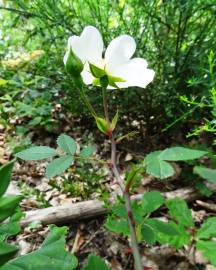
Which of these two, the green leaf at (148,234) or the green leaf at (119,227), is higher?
the green leaf at (119,227)

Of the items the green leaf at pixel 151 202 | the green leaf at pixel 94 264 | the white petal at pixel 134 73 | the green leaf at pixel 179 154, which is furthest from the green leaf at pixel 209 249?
the white petal at pixel 134 73

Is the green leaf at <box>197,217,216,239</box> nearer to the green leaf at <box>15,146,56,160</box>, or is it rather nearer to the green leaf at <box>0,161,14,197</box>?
the green leaf at <box>15,146,56,160</box>

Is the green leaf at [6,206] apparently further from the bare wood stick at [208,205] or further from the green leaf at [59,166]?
the bare wood stick at [208,205]

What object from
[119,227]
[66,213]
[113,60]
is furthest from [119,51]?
[66,213]

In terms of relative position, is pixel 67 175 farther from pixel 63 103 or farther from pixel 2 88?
pixel 2 88

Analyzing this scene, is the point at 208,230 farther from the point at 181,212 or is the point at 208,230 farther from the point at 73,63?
the point at 73,63

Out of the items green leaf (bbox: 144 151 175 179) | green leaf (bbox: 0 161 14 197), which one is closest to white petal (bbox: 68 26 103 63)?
green leaf (bbox: 144 151 175 179)
